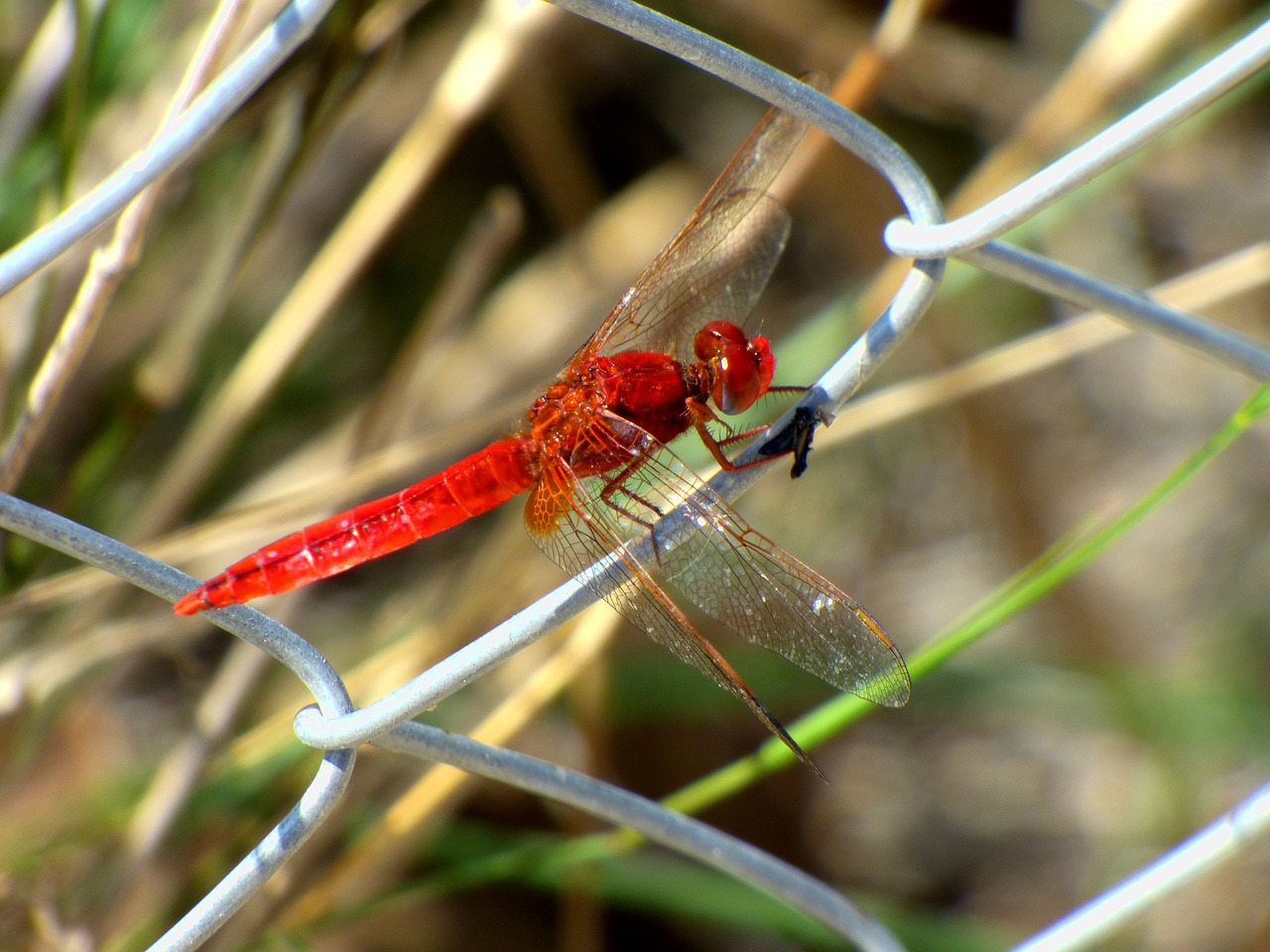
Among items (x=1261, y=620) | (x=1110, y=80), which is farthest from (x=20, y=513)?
(x=1261, y=620)

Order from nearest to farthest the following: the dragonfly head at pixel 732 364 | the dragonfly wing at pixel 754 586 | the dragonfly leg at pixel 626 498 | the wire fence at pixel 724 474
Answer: the wire fence at pixel 724 474
the dragonfly wing at pixel 754 586
the dragonfly leg at pixel 626 498
the dragonfly head at pixel 732 364

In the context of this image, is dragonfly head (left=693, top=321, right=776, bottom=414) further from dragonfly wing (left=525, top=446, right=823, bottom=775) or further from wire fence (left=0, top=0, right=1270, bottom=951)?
wire fence (left=0, top=0, right=1270, bottom=951)

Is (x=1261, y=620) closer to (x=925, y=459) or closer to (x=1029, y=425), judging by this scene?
(x=1029, y=425)

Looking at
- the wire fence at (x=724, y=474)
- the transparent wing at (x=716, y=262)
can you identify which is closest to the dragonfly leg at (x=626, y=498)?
the transparent wing at (x=716, y=262)

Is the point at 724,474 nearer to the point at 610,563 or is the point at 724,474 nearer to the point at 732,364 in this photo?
the point at 610,563

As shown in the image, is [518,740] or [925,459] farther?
[925,459]

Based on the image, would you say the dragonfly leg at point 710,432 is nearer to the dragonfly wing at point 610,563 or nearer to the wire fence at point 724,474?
the dragonfly wing at point 610,563

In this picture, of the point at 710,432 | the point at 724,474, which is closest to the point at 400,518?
the point at 710,432

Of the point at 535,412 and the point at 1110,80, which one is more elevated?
the point at 1110,80
